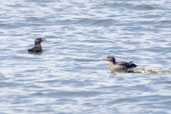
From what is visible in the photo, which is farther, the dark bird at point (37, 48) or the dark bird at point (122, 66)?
the dark bird at point (37, 48)

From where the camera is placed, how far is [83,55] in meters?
26.1

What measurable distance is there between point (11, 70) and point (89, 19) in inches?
474

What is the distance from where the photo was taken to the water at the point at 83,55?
62.0ft

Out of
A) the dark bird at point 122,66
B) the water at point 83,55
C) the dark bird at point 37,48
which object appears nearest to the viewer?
the water at point 83,55

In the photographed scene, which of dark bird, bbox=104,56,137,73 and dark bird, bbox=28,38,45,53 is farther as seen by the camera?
dark bird, bbox=28,38,45,53

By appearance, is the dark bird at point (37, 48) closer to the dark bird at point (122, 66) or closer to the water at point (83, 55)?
the water at point (83, 55)

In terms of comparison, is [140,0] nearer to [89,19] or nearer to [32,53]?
[89,19]

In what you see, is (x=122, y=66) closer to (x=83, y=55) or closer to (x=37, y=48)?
(x=83, y=55)

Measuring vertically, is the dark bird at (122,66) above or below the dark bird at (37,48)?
below

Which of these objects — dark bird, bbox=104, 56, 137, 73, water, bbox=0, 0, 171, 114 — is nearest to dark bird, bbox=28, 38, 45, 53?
water, bbox=0, 0, 171, 114

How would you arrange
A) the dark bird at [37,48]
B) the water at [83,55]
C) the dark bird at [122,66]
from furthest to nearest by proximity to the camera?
the dark bird at [37,48]
the dark bird at [122,66]
the water at [83,55]

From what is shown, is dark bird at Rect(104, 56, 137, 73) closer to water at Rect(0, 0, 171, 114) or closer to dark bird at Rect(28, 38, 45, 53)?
water at Rect(0, 0, 171, 114)

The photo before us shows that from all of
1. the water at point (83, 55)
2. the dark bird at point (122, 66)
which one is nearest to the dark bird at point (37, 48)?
the water at point (83, 55)

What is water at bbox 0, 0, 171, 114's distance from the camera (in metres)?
18.9
